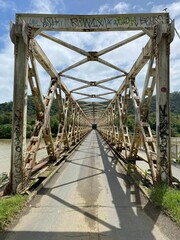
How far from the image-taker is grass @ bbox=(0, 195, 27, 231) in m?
3.91

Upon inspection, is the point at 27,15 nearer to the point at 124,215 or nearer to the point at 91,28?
the point at 91,28

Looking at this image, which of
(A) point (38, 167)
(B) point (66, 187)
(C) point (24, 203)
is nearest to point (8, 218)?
(C) point (24, 203)

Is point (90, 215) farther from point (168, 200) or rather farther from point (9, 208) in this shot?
point (168, 200)

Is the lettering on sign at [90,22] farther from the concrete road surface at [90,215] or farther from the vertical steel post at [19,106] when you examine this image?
the concrete road surface at [90,215]

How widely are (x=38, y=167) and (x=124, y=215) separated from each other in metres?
5.09

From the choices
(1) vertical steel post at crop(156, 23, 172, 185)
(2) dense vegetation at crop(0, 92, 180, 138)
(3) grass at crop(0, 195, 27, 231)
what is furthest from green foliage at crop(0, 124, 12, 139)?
(1) vertical steel post at crop(156, 23, 172, 185)

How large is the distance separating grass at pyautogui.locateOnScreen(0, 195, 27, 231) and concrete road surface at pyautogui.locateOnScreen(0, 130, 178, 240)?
0.60 feet

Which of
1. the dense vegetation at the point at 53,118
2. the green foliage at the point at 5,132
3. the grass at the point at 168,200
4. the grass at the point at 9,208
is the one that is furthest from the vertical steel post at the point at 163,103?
the green foliage at the point at 5,132

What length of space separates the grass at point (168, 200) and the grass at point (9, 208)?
2.80 m

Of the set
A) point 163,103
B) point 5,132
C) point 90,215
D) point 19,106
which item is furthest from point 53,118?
point 90,215

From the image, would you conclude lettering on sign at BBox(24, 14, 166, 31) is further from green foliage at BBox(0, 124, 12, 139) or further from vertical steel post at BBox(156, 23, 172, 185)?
green foliage at BBox(0, 124, 12, 139)

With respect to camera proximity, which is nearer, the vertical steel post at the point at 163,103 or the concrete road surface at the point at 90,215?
the concrete road surface at the point at 90,215

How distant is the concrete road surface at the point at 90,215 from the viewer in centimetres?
354

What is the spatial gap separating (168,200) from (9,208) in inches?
125
